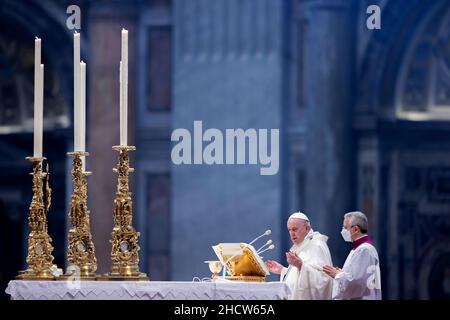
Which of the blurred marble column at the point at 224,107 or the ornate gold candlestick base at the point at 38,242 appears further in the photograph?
the blurred marble column at the point at 224,107

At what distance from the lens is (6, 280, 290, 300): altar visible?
9391 millimetres

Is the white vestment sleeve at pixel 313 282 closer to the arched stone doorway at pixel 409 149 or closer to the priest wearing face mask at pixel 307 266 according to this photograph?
the priest wearing face mask at pixel 307 266

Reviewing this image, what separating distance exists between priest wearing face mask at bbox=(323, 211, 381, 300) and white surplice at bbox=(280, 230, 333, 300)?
0.16 m

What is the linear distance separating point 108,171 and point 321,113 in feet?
6.04

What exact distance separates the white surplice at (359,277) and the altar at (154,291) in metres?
0.51

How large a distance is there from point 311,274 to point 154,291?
1.12 metres

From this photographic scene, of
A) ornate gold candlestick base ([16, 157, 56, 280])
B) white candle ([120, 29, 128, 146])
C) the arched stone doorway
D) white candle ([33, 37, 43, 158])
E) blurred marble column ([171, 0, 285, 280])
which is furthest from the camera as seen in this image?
the arched stone doorway

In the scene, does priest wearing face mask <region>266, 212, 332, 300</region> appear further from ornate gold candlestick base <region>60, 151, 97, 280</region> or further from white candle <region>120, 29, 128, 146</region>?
white candle <region>120, 29, 128, 146</region>

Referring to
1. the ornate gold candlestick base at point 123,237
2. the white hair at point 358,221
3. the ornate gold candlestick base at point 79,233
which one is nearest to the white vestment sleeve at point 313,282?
the white hair at point 358,221

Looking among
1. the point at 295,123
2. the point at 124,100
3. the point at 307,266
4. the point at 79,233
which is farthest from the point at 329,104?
the point at 124,100

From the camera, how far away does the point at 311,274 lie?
10.1m

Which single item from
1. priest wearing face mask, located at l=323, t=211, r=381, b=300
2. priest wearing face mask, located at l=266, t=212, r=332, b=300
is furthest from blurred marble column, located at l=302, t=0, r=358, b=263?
priest wearing face mask, located at l=323, t=211, r=381, b=300

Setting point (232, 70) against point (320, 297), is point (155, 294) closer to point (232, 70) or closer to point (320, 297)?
point (320, 297)

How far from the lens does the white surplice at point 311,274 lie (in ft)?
33.0
